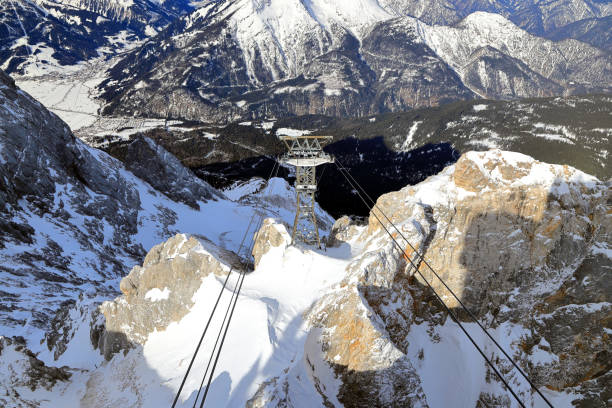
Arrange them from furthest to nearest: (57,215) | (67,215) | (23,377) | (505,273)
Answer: (67,215) < (57,215) < (505,273) < (23,377)

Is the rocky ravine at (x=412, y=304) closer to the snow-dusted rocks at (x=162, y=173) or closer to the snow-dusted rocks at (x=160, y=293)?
the snow-dusted rocks at (x=160, y=293)

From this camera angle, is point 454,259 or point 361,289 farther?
point 454,259

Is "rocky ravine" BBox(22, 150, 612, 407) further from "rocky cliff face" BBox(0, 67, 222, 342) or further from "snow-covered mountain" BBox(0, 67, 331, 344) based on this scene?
"rocky cliff face" BBox(0, 67, 222, 342)

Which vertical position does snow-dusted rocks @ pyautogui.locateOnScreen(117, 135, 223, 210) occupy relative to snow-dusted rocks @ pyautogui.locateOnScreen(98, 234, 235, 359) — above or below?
below

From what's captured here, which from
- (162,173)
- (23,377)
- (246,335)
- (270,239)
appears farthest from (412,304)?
(162,173)

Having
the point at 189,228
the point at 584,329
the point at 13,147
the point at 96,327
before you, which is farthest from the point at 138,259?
the point at 584,329

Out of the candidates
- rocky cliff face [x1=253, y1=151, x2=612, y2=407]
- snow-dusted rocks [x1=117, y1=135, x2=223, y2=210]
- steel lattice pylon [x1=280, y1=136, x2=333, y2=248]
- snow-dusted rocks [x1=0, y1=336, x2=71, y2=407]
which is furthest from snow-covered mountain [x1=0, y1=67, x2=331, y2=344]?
rocky cliff face [x1=253, y1=151, x2=612, y2=407]

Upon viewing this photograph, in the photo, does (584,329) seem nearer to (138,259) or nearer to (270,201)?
(138,259)

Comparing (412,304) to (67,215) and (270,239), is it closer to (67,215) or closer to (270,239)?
(270,239)
